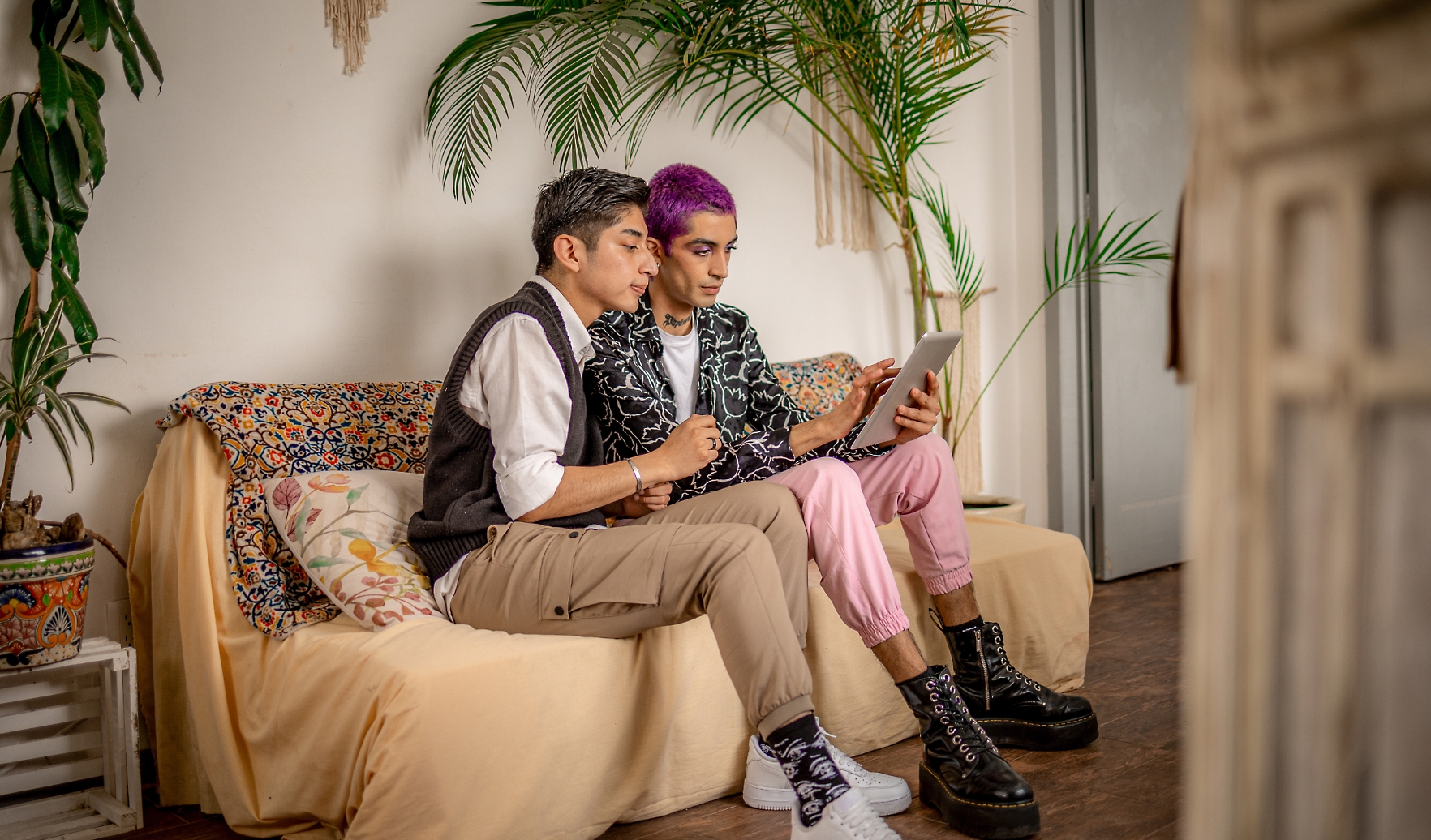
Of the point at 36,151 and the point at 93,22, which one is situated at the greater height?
the point at 93,22

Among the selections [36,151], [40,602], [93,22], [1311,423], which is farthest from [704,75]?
[1311,423]

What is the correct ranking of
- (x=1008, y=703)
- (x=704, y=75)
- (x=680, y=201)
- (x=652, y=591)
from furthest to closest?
(x=704, y=75) < (x=680, y=201) < (x=1008, y=703) < (x=652, y=591)

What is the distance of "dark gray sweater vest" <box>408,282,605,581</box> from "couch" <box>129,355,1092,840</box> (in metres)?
0.13

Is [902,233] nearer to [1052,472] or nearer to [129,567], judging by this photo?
[1052,472]

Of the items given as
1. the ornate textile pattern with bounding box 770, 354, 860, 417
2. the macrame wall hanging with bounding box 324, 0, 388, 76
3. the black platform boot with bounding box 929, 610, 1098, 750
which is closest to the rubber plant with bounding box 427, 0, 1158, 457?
the macrame wall hanging with bounding box 324, 0, 388, 76

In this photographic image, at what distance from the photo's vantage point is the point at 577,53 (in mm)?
2221

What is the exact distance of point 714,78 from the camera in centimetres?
264

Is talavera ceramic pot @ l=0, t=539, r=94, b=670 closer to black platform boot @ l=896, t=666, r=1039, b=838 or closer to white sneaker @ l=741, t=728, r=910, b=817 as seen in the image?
white sneaker @ l=741, t=728, r=910, b=817

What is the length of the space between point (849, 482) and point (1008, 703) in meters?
0.52

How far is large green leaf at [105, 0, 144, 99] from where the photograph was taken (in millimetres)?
1575

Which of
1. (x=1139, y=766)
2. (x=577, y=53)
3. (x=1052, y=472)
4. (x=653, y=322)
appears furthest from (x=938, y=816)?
(x=1052, y=472)

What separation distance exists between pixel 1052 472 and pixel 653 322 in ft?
6.21

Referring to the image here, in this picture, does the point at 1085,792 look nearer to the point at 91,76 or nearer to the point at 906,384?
the point at 906,384

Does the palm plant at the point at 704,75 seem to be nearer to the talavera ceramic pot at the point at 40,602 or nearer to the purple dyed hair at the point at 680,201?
the purple dyed hair at the point at 680,201
